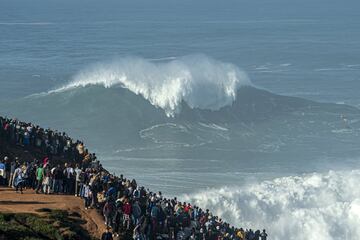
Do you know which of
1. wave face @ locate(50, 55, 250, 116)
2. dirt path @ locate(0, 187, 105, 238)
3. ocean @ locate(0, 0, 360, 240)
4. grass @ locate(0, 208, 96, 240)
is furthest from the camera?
wave face @ locate(50, 55, 250, 116)

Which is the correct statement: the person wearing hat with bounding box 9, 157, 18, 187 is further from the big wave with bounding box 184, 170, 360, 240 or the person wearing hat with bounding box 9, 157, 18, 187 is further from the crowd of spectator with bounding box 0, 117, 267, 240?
the big wave with bounding box 184, 170, 360, 240

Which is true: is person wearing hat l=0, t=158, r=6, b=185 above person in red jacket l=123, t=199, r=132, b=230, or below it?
above

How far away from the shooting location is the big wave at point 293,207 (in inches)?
1361

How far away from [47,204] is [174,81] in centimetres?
4025

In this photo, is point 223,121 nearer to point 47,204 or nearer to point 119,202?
point 47,204

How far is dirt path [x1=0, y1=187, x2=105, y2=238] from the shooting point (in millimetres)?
21188

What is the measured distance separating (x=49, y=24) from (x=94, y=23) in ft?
35.1

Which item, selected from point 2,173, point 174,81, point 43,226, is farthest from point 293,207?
point 174,81

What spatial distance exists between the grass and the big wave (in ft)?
49.9

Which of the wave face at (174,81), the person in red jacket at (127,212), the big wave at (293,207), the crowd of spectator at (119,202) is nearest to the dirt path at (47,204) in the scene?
the crowd of spectator at (119,202)

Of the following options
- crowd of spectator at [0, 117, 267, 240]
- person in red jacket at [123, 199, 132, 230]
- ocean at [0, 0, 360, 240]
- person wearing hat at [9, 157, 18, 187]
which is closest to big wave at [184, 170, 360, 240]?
ocean at [0, 0, 360, 240]

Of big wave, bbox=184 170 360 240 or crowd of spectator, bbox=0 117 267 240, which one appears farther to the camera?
big wave, bbox=184 170 360 240

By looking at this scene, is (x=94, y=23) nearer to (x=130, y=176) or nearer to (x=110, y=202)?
(x=130, y=176)

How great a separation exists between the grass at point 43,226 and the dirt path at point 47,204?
1.20 ft
